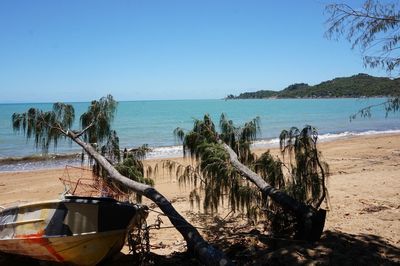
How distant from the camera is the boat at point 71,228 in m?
5.76

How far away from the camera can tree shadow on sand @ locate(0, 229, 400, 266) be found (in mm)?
5098

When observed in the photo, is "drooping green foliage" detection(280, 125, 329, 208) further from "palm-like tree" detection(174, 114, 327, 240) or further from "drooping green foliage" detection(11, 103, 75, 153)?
"drooping green foliage" detection(11, 103, 75, 153)

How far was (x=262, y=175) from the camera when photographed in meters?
7.02

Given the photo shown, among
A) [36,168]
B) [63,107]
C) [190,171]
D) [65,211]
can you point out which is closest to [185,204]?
[190,171]

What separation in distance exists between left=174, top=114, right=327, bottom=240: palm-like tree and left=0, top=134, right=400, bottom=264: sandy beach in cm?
48

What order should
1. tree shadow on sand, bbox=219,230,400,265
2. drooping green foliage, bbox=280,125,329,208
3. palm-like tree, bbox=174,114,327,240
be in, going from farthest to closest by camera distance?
drooping green foliage, bbox=280,125,329,208 < palm-like tree, bbox=174,114,327,240 < tree shadow on sand, bbox=219,230,400,265

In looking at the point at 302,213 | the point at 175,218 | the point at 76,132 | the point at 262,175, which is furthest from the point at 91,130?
the point at 302,213

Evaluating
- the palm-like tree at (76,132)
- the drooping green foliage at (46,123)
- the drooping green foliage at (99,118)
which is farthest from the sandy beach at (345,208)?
the drooping green foliage at (46,123)

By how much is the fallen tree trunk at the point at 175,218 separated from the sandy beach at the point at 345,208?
808mm

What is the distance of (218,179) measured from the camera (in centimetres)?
677

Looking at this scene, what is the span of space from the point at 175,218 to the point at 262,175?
187cm

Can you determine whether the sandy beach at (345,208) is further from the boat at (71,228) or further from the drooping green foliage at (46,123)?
the drooping green foliage at (46,123)

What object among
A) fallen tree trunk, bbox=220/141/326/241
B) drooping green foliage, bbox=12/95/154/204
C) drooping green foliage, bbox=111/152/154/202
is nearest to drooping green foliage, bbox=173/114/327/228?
fallen tree trunk, bbox=220/141/326/241

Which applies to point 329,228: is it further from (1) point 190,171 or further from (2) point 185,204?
(2) point 185,204
